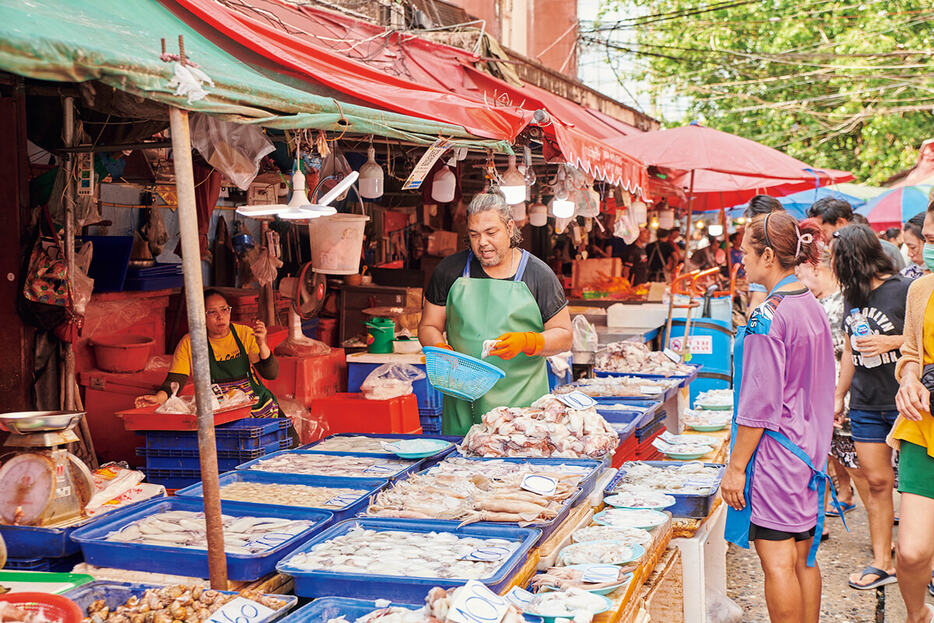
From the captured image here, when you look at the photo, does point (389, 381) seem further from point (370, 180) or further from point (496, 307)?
point (496, 307)

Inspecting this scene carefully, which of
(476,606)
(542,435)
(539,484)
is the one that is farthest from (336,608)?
(542,435)

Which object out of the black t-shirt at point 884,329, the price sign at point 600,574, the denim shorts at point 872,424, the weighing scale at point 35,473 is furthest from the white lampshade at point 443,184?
the price sign at point 600,574

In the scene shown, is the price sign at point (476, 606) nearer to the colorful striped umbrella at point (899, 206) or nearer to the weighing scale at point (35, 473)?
the weighing scale at point (35, 473)

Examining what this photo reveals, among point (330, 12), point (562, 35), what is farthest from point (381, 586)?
point (562, 35)

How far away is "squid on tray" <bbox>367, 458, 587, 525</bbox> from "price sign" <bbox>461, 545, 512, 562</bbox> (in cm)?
22

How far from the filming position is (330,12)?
7.32m

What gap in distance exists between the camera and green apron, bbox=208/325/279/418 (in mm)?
5395

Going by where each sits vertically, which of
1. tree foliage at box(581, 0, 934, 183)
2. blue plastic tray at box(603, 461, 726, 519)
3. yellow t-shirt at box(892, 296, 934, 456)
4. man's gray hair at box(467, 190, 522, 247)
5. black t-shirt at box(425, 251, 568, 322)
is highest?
tree foliage at box(581, 0, 934, 183)

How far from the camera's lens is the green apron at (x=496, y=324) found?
15.4 ft

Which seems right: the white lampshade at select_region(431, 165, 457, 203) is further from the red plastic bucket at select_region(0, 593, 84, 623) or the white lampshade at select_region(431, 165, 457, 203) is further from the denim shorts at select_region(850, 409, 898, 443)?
the red plastic bucket at select_region(0, 593, 84, 623)

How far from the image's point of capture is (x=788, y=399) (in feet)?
12.4

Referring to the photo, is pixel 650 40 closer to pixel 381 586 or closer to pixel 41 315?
pixel 41 315

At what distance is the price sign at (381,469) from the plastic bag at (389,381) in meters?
2.75

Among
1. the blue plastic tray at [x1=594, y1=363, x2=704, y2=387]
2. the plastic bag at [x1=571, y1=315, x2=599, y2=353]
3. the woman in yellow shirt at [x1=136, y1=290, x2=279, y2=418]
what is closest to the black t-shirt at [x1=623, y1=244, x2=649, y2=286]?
the plastic bag at [x1=571, y1=315, x2=599, y2=353]
